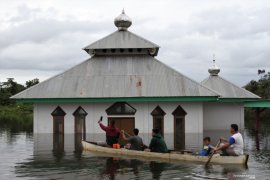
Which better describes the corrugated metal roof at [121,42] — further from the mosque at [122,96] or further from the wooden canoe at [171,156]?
the wooden canoe at [171,156]

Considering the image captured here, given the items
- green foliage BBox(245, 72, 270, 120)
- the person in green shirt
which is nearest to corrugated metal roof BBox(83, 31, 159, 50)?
the person in green shirt

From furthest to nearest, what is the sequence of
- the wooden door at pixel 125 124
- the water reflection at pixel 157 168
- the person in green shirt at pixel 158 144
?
the wooden door at pixel 125 124 < the person in green shirt at pixel 158 144 < the water reflection at pixel 157 168

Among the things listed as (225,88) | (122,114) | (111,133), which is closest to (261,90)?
(225,88)

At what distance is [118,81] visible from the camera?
34094 millimetres

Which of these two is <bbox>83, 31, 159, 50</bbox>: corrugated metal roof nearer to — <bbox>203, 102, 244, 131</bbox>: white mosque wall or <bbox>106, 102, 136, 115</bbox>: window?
<bbox>106, 102, 136, 115</bbox>: window

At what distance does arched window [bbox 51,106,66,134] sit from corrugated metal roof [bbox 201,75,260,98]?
13.8 metres

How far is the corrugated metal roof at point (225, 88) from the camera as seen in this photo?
4034 cm

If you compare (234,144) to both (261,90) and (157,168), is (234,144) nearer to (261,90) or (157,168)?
(157,168)

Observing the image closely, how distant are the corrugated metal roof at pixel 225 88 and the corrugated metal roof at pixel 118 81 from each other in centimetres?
728

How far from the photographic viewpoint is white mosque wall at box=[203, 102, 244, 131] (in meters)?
40.0

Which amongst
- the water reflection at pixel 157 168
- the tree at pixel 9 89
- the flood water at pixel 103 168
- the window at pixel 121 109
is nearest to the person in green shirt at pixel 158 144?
the flood water at pixel 103 168

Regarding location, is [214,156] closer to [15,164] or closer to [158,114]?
[15,164]

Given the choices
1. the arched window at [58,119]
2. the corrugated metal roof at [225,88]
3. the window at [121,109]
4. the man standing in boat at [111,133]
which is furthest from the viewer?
the corrugated metal roof at [225,88]

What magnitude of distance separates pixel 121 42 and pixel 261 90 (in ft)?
139
